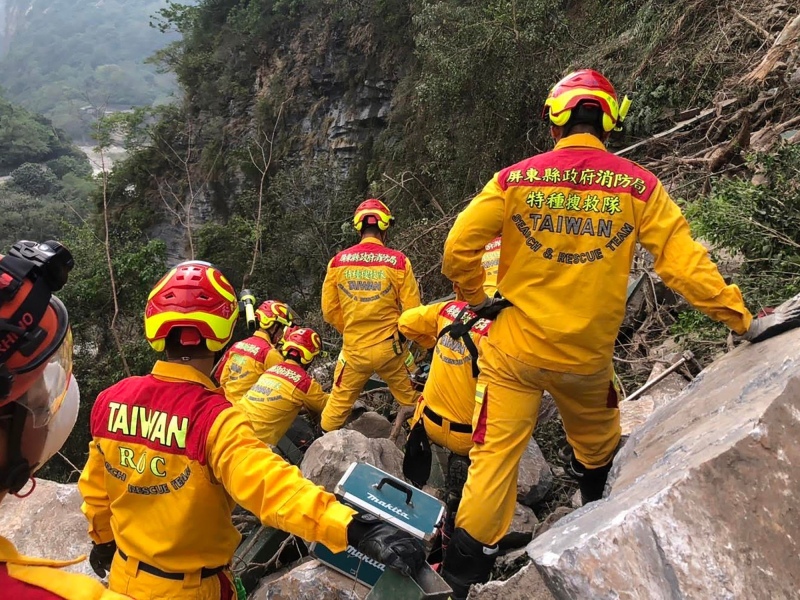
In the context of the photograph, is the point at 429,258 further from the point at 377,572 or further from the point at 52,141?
the point at 52,141

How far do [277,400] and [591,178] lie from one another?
3.57 metres

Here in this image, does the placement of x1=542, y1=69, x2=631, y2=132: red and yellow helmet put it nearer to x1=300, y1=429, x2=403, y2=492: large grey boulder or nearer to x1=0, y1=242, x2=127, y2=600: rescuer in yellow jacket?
x1=0, y1=242, x2=127, y2=600: rescuer in yellow jacket

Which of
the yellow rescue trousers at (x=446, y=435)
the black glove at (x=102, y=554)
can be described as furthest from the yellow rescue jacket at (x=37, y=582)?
the yellow rescue trousers at (x=446, y=435)

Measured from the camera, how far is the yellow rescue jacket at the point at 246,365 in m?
5.97

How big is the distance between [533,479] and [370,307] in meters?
2.15

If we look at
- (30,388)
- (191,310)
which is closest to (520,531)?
(191,310)

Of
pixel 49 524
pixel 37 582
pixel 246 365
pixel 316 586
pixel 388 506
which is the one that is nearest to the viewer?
pixel 37 582

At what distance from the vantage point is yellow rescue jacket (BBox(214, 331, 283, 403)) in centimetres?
597

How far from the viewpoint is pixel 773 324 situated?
85.0 inches

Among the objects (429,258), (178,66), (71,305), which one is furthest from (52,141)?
(429,258)

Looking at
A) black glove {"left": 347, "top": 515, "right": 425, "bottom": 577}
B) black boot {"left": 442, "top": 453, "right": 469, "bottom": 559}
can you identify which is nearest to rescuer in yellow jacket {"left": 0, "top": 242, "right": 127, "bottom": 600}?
black glove {"left": 347, "top": 515, "right": 425, "bottom": 577}

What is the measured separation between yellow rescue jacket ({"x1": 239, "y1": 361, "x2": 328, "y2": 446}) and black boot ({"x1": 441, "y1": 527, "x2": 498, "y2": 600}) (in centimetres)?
283

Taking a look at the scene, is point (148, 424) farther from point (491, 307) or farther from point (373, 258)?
point (373, 258)

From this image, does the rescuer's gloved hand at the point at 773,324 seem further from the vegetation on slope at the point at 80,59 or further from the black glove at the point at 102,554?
the vegetation on slope at the point at 80,59
